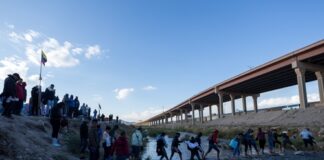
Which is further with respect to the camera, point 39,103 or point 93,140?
point 39,103

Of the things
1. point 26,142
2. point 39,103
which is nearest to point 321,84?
point 39,103

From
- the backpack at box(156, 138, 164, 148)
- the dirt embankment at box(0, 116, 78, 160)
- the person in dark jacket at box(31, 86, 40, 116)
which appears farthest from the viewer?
the person in dark jacket at box(31, 86, 40, 116)

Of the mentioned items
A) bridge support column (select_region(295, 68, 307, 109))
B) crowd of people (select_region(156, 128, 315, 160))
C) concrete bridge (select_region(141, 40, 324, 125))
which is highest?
concrete bridge (select_region(141, 40, 324, 125))

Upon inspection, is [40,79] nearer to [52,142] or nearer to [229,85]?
[52,142]

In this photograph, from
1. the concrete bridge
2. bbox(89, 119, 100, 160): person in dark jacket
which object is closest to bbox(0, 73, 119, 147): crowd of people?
bbox(89, 119, 100, 160): person in dark jacket

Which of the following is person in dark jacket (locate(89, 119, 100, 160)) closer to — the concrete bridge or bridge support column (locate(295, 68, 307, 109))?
the concrete bridge

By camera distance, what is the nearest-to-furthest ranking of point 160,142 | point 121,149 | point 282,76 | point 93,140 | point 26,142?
point 121,149 → point 93,140 → point 26,142 → point 160,142 → point 282,76

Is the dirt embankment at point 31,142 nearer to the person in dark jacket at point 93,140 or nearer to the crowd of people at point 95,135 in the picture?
the crowd of people at point 95,135

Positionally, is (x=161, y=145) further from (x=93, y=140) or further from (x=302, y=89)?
(x=302, y=89)

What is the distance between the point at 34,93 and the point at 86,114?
1296 centimetres

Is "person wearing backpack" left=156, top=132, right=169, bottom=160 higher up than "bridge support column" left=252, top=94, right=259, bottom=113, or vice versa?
"bridge support column" left=252, top=94, right=259, bottom=113

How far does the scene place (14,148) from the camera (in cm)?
1020

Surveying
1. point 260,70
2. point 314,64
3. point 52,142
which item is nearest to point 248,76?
point 260,70

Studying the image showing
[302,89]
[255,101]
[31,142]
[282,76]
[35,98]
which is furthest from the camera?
[255,101]
